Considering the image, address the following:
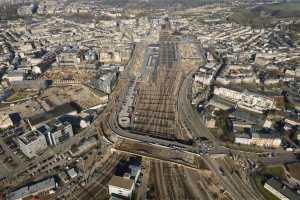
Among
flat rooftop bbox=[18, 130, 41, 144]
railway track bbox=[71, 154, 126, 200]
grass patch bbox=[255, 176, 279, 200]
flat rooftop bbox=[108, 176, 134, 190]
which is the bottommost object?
grass patch bbox=[255, 176, 279, 200]

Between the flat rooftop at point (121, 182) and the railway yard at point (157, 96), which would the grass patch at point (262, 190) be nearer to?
the railway yard at point (157, 96)

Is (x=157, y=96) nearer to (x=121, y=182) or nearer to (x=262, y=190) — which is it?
(x=121, y=182)

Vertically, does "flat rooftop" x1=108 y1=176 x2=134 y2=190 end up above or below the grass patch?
above

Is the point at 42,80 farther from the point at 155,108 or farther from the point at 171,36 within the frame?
the point at 171,36

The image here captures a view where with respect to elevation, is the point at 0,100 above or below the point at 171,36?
below

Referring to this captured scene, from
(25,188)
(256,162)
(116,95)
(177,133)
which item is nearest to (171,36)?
(116,95)

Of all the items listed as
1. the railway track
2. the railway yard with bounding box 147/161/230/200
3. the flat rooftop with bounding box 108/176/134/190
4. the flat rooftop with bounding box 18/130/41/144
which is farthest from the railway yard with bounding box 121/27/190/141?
the flat rooftop with bounding box 18/130/41/144

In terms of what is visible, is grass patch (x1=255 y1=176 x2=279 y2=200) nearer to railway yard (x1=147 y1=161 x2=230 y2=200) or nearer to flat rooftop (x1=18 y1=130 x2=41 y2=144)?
railway yard (x1=147 y1=161 x2=230 y2=200)

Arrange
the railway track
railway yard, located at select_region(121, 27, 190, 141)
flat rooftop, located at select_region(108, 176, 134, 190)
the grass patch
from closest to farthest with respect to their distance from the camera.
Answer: flat rooftop, located at select_region(108, 176, 134, 190)
the grass patch
the railway track
railway yard, located at select_region(121, 27, 190, 141)

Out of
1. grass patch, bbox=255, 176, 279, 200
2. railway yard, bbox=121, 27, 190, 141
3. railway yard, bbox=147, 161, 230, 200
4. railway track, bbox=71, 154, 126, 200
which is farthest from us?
railway yard, bbox=121, 27, 190, 141

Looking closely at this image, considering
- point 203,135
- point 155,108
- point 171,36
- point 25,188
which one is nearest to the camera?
point 25,188

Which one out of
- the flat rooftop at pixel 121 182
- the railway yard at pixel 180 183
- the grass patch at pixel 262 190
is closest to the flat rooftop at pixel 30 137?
the flat rooftop at pixel 121 182
